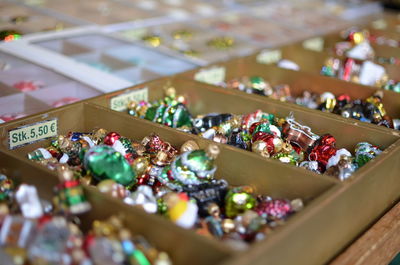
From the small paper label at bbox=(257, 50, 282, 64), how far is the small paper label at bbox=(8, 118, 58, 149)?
4.37ft

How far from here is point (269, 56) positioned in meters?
2.77

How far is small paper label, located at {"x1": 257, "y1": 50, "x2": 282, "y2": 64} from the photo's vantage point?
2.71 meters

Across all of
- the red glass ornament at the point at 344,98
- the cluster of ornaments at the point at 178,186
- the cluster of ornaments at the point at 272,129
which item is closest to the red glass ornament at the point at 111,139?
the cluster of ornaments at the point at 178,186

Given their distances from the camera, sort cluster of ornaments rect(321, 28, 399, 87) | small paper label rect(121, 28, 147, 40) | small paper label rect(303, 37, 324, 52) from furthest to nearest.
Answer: small paper label rect(303, 37, 324, 52), small paper label rect(121, 28, 147, 40), cluster of ornaments rect(321, 28, 399, 87)

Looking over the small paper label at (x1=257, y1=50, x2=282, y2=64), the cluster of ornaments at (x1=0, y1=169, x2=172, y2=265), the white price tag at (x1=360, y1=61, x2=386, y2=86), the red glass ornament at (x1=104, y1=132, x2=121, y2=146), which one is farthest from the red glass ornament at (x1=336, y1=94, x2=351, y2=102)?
the cluster of ornaments at (x1=0, y1=169, x2=172, y2=265)

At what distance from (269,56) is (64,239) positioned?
1993 mm

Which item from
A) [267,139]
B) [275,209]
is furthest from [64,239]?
[267,139]

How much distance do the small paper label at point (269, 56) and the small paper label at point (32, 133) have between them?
133 centimetres

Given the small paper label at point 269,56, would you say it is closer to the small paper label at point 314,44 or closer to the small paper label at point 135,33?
A: the small paper label at point 314,44

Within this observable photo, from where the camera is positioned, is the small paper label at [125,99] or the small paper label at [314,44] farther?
the small paper label at [314,44]

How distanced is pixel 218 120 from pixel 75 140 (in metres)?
0.55

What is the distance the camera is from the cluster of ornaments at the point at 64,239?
100 centimetres

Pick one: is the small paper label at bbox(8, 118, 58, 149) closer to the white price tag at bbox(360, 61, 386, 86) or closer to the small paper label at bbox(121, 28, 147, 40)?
the small paper label at bbox(121, 28, 147, 40)

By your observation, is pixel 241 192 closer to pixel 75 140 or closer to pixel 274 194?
pixel 274 194
